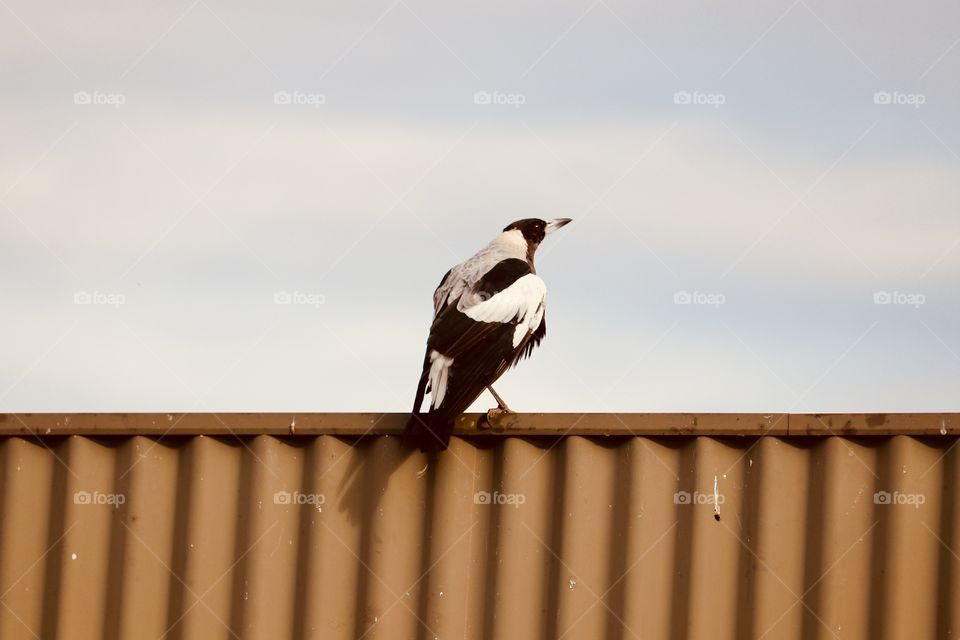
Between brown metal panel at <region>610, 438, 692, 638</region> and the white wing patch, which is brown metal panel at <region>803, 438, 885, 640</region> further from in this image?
the white wing patch

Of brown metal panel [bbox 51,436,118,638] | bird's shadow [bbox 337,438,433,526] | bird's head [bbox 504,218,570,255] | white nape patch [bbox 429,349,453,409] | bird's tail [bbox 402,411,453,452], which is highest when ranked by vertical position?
bird's head [bbox 504,218,570,255]

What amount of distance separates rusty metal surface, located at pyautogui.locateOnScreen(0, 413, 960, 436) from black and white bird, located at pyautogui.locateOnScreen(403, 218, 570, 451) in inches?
5.2

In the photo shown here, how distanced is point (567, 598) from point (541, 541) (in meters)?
0.26

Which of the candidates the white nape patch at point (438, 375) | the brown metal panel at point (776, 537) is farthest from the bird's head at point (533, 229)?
the brown metal panel at point (776, 537)

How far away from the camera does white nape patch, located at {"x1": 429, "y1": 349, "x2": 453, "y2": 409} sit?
545 cm

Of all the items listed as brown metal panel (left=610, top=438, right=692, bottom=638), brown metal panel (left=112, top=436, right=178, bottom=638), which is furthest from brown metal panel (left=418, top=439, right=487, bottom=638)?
brown metal panel (left=112, top=436, right=178, bottom=638)

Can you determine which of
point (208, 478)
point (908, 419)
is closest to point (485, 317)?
point (208, 478)

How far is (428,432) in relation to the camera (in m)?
5.24

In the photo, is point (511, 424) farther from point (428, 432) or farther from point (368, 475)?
point (368, 475)

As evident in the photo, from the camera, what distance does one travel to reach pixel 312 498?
208 inches

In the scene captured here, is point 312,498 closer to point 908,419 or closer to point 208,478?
point 208,478

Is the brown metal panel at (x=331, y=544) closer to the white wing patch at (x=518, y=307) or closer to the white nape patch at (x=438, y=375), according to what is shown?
the white nape patch at (x=438, y=375)

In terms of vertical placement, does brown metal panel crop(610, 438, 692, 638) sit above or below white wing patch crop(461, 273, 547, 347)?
below

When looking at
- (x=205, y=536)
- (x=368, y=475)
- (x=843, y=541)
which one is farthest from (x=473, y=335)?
(x=843, y=541)
